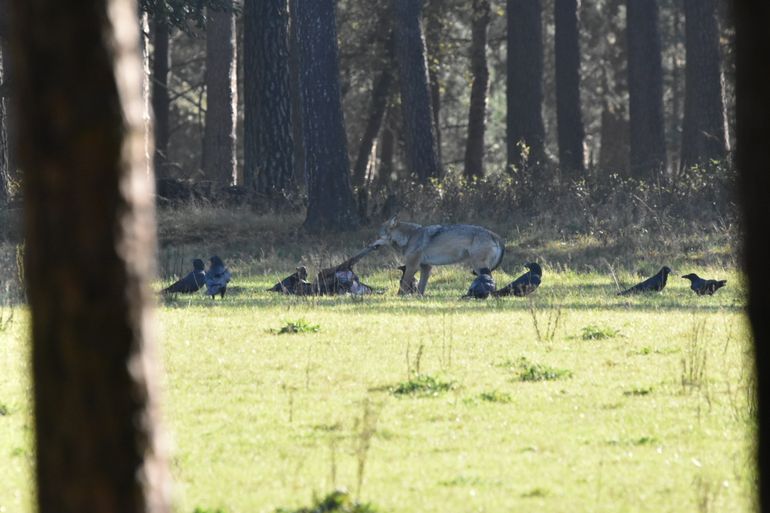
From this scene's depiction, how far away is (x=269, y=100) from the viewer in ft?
113

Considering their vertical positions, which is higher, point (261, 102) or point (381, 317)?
point (261, 102)

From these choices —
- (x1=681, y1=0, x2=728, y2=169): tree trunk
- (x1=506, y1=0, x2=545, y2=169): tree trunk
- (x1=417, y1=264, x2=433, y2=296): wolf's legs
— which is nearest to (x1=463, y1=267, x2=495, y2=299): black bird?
(x1=417, y1=264, x2=433, y2=296): wolf's legs

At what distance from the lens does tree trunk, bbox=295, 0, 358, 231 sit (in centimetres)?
3056

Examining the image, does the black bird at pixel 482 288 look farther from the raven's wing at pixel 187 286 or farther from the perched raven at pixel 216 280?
the raven's wing at pixel 187 286

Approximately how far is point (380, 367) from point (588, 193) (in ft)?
60.7

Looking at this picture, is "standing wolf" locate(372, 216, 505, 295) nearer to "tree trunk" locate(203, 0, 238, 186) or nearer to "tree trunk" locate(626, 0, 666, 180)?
"tree trunk" locate(626, 0, 666, 180)

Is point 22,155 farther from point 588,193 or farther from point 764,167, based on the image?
point 588,193

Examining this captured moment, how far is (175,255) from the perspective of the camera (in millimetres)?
28281

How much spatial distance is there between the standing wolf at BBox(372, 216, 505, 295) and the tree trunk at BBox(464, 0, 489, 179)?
23338 millimetres

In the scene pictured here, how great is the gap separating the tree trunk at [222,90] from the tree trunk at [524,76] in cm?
811

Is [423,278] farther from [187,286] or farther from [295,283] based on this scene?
[187,286]

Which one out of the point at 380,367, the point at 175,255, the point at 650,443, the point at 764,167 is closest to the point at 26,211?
the point at 764,167

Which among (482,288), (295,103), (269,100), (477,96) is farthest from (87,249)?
(477,96)

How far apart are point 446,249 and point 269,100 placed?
44.5ft
